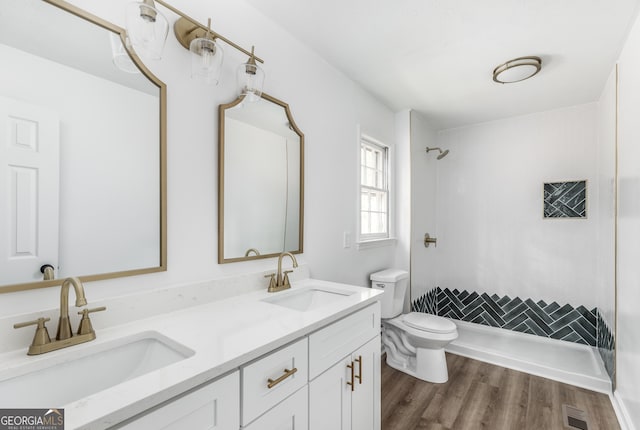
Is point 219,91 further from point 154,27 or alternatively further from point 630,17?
point 630,17

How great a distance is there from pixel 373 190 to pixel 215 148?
163 centimetres

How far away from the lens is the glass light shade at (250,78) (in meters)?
1.38

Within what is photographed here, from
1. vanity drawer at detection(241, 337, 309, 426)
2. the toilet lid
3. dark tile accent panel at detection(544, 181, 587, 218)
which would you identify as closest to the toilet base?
the toilet lid

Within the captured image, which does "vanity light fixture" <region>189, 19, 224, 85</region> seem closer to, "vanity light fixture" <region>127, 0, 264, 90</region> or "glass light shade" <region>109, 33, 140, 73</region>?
"vanity light fixture" <region>127, 0, 264, 90</region>

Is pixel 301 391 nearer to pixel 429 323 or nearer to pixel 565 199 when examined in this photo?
pixel 429 323

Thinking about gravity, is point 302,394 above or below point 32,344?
below

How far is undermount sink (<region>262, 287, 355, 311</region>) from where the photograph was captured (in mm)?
1560

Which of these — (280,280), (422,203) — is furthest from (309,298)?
(422,203)

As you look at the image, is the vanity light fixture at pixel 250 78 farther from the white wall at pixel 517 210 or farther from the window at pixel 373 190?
the white wall at pixel 517 210

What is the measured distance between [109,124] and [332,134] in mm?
1418

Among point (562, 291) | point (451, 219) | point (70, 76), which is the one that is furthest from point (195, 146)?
point (562, 291)

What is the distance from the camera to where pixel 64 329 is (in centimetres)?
89

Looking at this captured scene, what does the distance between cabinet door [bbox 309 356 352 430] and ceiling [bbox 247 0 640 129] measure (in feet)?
5.84

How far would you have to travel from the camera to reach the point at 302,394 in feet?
3.52
